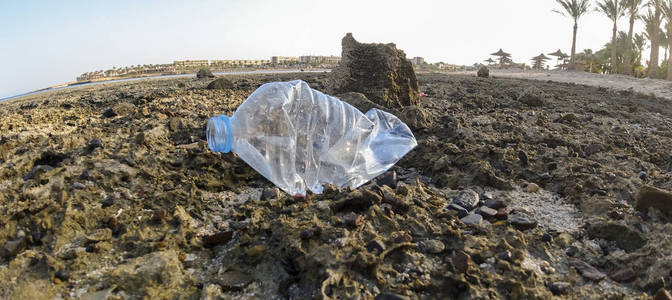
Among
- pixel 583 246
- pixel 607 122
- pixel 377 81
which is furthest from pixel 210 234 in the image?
pixel 607 122

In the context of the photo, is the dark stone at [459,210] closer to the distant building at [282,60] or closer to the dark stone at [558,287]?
the dark stone at [558,287]

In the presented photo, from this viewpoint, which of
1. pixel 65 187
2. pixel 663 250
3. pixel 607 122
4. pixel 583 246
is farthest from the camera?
pixel 607 122

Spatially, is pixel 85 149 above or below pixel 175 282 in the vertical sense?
above

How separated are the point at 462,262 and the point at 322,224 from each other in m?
0.75

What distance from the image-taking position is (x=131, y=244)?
2236 millimetres

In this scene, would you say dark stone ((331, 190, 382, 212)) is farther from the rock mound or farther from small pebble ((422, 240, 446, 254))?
the rock mound

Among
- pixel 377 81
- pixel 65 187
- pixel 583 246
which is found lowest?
→ pixel 583 246

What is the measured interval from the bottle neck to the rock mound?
3142 mm

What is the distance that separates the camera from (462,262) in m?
1.99

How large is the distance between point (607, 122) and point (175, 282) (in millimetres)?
5994

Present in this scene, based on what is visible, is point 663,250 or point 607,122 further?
point 607,122

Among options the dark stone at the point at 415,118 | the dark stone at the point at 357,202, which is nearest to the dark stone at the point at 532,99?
the dark stone at the point at 415,118

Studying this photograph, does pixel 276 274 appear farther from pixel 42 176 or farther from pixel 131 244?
pixel 42 176

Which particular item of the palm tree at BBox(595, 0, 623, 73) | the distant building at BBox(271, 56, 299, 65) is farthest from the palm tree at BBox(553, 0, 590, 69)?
the distant building at BBox(271, 56, 299, 65)
